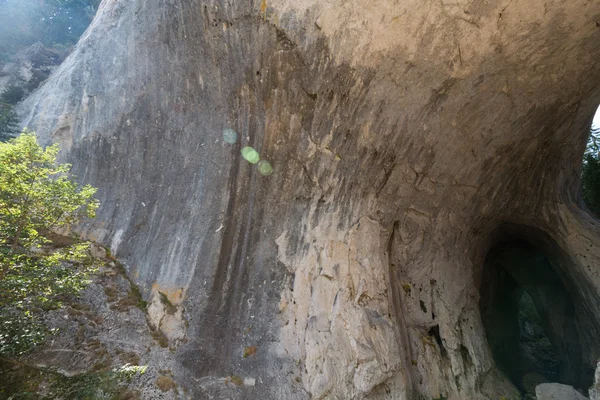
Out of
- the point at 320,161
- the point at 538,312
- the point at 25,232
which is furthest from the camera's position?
the point at 538,312

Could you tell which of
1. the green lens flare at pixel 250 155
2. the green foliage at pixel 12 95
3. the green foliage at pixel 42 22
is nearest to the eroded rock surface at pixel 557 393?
the green lens flare at pixel 250 155

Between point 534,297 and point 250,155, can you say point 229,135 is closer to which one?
point 250,155

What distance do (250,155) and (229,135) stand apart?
0.68 m

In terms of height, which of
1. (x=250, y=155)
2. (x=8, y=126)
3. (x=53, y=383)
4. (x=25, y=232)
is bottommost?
(x=53, y=383)

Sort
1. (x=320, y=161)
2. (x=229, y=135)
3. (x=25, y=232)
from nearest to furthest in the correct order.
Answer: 1. (x=25, y=232)
2. (x=320, y=161)
3. (x=229, y=135)

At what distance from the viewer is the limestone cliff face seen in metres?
6.27

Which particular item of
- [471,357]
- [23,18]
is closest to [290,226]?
[471,357]

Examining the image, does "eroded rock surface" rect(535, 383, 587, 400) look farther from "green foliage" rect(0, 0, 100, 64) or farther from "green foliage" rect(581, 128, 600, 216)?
"green foliage" rect(0, 0, 100, 64)

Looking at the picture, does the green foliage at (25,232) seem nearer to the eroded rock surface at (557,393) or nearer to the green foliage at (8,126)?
the green foliage at (8,126)

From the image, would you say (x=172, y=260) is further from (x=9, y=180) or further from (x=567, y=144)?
(x=567, y=144)

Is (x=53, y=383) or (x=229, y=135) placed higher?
Answer: (x=229, y=135)

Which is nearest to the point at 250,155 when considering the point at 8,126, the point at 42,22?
the point at 8,126

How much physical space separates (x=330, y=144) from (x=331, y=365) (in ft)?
14.3

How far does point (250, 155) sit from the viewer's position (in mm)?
7590
